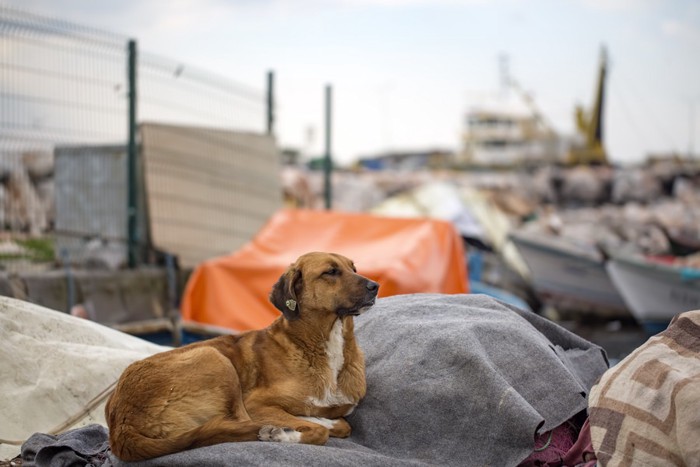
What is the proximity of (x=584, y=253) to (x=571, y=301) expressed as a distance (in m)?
1.37

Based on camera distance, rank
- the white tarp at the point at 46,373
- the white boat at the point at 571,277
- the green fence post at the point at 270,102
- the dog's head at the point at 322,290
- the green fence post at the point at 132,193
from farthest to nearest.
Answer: the white boat at the point at 571,277, the green fence post at the point at 270,102, the green fence post at the point at 132,193, the white tarp at the point at 46,373, the dog's head at the point at 322,290

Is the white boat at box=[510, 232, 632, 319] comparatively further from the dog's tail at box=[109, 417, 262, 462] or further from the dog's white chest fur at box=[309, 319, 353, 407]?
the dog's tail at box=[109, 417, 262, 462]

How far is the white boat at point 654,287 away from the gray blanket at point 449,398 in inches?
434

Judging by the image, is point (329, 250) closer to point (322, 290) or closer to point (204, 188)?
point (204, 188)

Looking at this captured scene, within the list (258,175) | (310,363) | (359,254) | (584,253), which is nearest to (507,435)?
(310,363)

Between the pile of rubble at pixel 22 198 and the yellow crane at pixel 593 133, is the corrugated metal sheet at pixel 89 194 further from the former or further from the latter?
the yellow crane at pixel 593 133

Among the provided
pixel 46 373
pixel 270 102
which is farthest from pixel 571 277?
pixel 46 373

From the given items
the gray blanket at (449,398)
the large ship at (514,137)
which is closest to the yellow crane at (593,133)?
the large ship at (514,137)

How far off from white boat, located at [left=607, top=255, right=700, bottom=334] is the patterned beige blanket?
456 inches

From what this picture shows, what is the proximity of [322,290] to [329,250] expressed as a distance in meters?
3.83

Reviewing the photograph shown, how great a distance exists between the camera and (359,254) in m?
7.61

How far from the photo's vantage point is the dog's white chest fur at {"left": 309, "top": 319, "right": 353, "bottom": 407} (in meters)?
3.91

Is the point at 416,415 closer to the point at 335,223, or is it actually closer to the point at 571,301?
the point at 335,223

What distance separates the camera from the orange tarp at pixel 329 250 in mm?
7227
